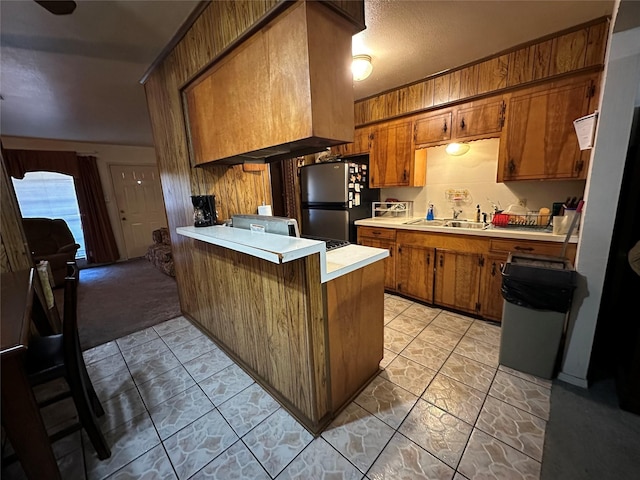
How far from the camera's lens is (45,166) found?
4.45 meters

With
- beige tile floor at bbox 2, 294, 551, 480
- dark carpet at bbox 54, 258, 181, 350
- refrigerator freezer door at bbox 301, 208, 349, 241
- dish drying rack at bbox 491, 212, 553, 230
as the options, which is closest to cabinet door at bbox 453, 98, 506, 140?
Answer: dish drying rack at bbox 491, 212, 553, 230

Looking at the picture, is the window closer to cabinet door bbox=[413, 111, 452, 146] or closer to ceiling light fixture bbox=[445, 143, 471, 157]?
cabinet door bbox=[413, 111, 452, 146]

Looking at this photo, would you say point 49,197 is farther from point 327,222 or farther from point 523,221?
point 523,221

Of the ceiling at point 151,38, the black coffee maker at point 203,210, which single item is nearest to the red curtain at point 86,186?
the ceiling at point 151,38

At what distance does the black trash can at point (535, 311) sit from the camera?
1.60 m

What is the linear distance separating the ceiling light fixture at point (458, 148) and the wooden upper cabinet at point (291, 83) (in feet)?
6.26

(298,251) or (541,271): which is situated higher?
(298,251)

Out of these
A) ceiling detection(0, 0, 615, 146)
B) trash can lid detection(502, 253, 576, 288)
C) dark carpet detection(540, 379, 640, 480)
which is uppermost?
ceiling detection(0, 0, 615, 146)

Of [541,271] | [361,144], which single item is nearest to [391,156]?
[361,144]

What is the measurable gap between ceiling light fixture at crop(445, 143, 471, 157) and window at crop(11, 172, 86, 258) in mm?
6424

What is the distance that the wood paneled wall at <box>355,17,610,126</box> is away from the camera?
1846mm

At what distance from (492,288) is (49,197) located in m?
7.02

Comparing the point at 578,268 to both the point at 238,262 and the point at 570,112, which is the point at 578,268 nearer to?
the point at 570,112

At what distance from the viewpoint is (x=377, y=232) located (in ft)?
10.0
